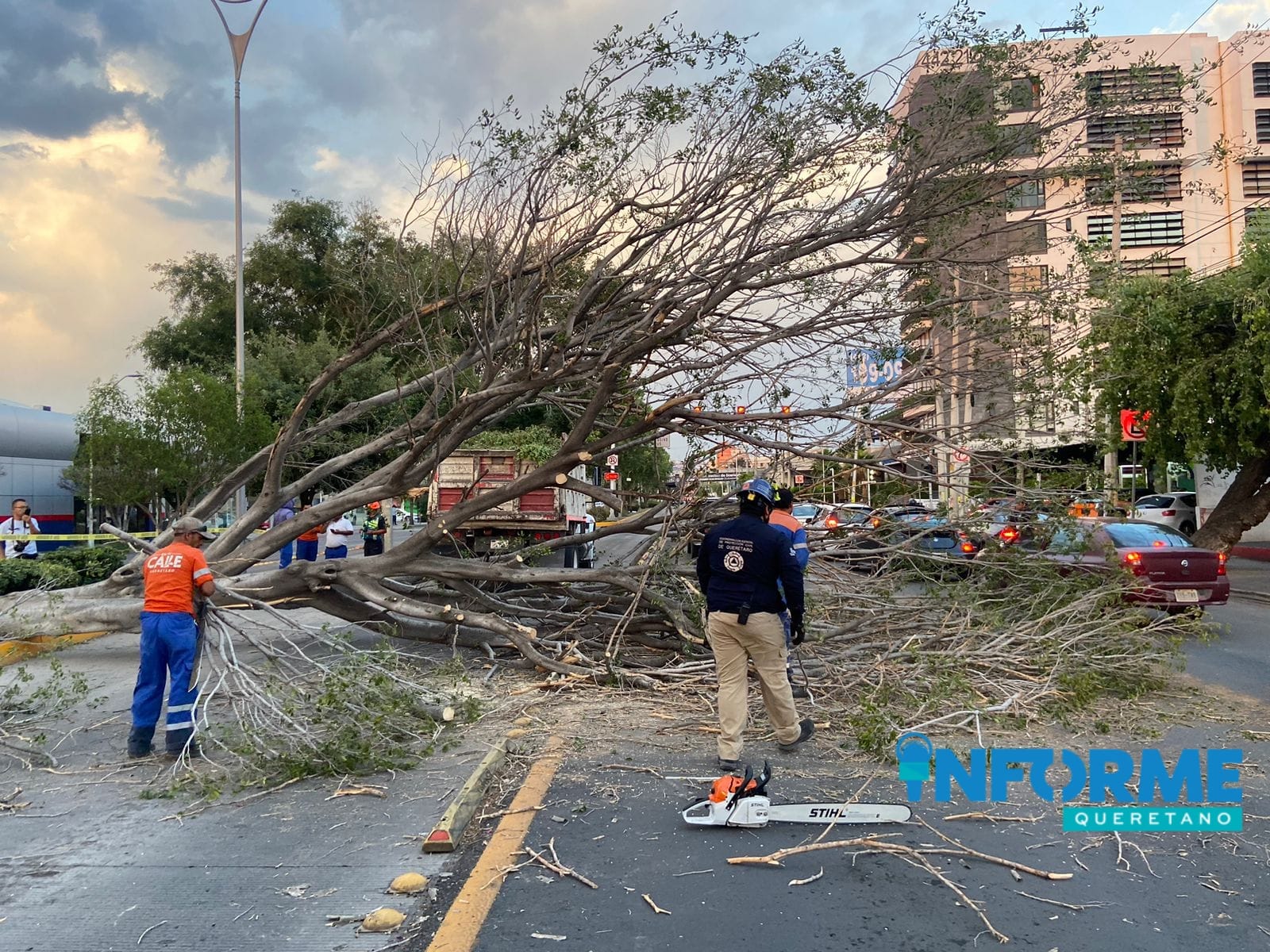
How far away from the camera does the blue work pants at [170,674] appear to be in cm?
591

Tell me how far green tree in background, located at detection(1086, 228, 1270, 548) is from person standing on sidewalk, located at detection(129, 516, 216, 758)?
47.0 ft

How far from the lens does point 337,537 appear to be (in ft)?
47.0

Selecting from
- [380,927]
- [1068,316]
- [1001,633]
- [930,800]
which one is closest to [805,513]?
[1001,633]

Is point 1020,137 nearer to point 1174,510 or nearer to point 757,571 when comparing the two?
point 757,571

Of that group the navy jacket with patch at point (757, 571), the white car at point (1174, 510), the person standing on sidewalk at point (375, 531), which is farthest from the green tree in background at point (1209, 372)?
the navy jacket with patch at point (757, 571)

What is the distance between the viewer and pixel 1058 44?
319 inches

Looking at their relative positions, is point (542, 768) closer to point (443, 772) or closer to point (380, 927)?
point (443, 772)

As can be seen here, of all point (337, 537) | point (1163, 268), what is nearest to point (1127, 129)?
point (337, 537)

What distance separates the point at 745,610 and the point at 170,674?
12.2 feet

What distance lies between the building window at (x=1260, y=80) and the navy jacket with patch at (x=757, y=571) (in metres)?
30.7

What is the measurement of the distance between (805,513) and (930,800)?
4.67 metres

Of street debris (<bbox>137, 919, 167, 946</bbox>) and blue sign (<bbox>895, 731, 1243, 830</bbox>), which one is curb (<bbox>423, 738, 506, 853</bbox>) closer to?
street debris (<bbox>137, 919, 167, 946</bbox>)

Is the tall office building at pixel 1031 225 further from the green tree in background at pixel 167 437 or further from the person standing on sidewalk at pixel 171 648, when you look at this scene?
the green tree in background at pixel 167 437

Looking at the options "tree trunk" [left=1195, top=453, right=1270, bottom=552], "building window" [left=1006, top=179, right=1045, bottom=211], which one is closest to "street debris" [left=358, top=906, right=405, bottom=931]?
"building window" [left=1006, top=179, right=1045, bottom=211]
